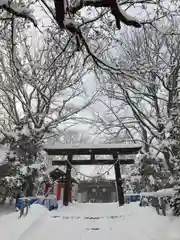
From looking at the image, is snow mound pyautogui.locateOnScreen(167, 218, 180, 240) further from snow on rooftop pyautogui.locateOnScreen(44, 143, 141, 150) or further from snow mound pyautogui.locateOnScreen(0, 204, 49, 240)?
snow on rooftop pyautogui.locateOnScreen(44, 143, 141, 150)

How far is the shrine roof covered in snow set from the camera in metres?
15.4

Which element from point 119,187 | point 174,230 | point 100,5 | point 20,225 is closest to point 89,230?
point 20,225

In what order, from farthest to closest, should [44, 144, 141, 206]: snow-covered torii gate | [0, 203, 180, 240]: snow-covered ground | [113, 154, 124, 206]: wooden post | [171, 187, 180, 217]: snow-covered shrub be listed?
[44, 144, 141, 206]: snow-covered torii gate
[113, 154, 124, 206]: wooden post
[171, 187, 180, 217]: snow-covered shrub
[0, 203, 180, 240]: snow-covered ground

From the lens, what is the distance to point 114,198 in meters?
33.7

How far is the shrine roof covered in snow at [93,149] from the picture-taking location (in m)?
15.4

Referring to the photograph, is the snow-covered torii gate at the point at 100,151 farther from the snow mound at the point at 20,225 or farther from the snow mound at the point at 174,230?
the snow mound at the point at 174,230

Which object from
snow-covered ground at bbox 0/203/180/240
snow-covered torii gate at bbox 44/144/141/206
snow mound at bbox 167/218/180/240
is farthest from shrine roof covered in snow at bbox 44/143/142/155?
snow mound at bbox 167/218/180/240

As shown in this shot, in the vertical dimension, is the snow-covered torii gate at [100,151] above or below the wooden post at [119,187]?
above

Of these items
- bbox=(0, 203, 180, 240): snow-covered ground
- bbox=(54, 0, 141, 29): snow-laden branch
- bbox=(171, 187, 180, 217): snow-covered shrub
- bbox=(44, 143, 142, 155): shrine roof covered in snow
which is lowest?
bbox=(0, 203, 180, 240): snow-covered ground

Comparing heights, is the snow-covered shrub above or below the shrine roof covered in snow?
below

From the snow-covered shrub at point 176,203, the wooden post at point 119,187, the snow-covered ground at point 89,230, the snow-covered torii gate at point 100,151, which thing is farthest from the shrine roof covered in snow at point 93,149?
the snow-covered shrub at point 176,203

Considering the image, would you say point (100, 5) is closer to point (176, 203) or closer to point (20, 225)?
point (176, 203)

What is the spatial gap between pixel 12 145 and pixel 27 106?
107 inches

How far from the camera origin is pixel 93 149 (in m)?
16.1
